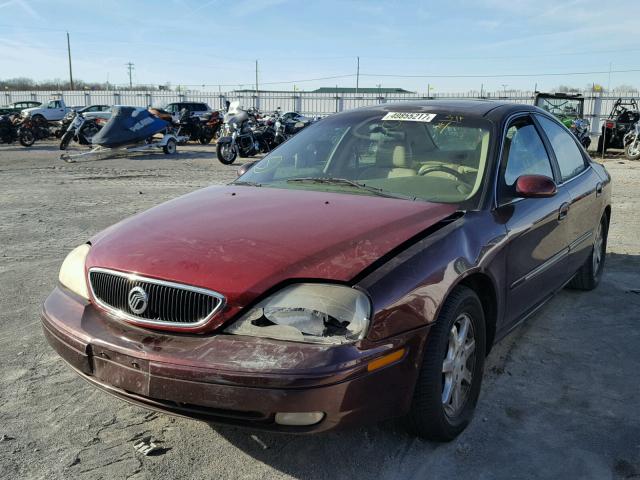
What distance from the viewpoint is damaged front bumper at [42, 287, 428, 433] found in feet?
6.92

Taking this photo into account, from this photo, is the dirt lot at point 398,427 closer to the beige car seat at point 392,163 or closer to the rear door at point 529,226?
the rear door at point 529,226

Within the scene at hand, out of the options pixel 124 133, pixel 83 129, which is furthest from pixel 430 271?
pixel 83 129

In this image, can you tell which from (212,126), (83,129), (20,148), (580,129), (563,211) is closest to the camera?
(563,211)

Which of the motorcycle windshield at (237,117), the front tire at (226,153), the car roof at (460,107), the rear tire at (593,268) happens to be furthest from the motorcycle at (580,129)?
the car roof at (460,107)

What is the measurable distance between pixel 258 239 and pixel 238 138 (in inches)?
583

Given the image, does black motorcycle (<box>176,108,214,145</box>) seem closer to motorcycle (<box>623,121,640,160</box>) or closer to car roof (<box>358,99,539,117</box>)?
motorcycle (<box>623,121,640,160</box>)

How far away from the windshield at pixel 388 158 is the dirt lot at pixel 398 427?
1178 millimetres

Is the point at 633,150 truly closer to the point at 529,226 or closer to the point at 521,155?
the point at 521,155

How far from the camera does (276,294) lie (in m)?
2.28

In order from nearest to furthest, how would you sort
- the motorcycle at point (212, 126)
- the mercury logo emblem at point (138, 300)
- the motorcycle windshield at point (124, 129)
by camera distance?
the mercury logo emblem at point (138, 300)
the motorcycle windshield at point (124, 129)
the motorcycle at point (212, 126)

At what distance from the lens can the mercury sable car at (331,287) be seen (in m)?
2.19

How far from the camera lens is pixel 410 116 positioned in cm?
381

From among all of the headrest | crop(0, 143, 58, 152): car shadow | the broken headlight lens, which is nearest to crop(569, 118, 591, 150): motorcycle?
the headrest

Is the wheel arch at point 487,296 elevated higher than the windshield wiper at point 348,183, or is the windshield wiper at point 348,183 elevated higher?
the windshield wiper at point 348,183
